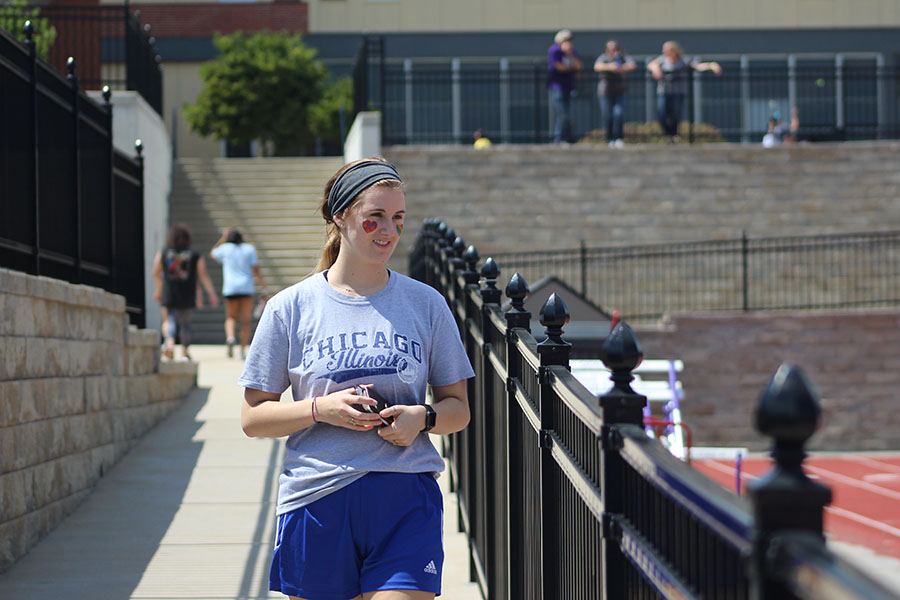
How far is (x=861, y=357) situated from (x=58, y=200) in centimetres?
1355

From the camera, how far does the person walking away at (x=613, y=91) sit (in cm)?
2186

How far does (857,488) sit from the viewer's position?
1286cm

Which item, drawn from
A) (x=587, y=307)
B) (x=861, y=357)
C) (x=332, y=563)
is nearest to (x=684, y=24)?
(x=861, y=357)

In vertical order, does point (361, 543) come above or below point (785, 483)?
below

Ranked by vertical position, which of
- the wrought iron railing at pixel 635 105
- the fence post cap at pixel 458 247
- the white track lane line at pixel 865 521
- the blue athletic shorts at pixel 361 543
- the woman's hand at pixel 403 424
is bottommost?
the white track lane line at pixel 865 521

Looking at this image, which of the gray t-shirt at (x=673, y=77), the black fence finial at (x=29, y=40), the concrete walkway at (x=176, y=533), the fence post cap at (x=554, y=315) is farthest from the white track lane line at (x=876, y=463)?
the fence post cap at (x=554, y=315)

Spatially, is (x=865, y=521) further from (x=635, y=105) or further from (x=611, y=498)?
(x=635, y=105)

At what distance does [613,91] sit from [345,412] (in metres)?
20.1

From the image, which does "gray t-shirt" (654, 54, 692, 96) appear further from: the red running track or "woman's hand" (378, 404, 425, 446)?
"woman's hand" (378, 404, 425, 446)

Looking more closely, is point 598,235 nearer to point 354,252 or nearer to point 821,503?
point 354,252

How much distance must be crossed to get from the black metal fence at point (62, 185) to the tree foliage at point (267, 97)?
21875 millimetres

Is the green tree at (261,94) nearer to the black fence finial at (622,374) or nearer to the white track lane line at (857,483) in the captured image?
the white track lane line at (857,483)

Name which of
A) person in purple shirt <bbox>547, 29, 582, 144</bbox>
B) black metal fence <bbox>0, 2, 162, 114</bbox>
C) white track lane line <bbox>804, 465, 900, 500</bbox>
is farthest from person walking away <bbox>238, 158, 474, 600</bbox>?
person in purple shirt <bbox>547, 29, 582, 144</bbox>

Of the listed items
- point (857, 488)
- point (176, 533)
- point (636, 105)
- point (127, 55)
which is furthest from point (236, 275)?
point (636, 105)
